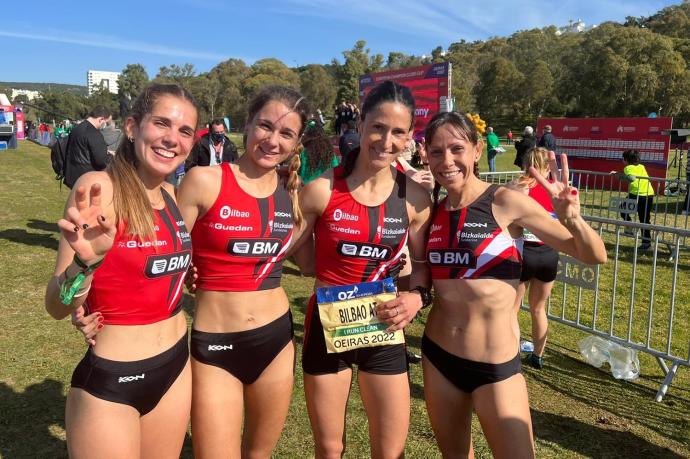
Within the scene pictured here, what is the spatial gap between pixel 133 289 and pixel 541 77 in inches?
2779

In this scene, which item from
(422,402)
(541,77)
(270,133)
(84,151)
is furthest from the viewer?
(541,77)

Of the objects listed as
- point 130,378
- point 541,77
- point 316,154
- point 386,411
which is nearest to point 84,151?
point 316,154

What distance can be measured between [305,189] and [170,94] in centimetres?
82

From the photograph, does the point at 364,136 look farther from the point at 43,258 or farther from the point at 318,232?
the point at 43,258

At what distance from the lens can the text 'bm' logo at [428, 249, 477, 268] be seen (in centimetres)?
252

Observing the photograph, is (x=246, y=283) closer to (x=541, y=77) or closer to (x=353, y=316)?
(x=353, y=316)

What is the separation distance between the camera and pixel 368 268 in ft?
8.69

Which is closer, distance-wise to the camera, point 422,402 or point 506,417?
point 506,417

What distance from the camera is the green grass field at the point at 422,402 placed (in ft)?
12.3

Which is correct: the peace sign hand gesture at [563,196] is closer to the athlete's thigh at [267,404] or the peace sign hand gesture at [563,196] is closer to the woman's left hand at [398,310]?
the woman's left hand at [398,310]

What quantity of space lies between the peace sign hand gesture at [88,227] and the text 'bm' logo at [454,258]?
1.52 metres

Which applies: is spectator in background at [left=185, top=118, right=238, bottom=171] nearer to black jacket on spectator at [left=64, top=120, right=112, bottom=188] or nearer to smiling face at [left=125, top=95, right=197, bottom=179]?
black jacket on spectator at [left=64, top=120, right=112, bottom=188]

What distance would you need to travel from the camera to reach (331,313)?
2.53 m

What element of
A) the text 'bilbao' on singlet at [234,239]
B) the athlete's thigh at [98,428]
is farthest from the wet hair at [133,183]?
the athlete's thigh at [98,428]
